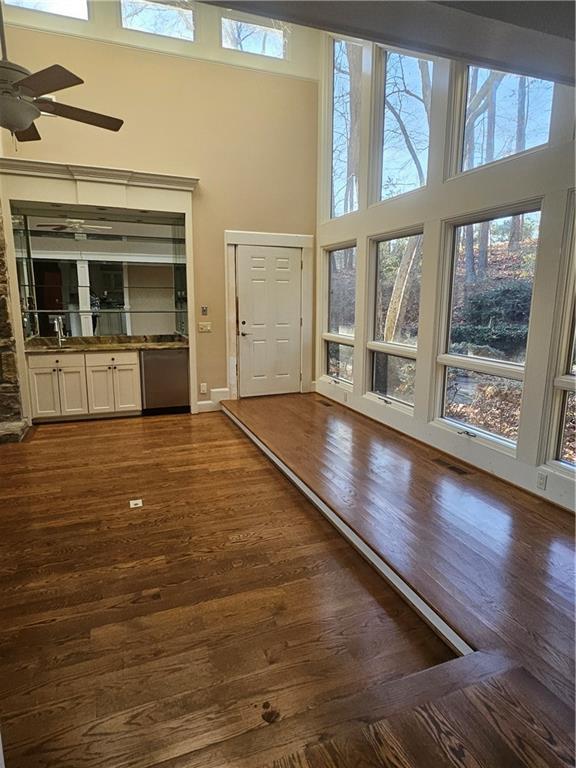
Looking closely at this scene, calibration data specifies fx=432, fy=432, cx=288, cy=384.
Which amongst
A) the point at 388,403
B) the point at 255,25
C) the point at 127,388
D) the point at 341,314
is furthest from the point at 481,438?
the point at 255,25

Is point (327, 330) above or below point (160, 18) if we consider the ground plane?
below

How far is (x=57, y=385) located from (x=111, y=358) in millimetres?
673

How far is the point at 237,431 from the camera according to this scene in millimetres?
4891

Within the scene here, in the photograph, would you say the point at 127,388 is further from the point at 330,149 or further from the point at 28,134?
the point at 330,149

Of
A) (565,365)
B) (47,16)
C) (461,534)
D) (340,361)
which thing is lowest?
(461,534)

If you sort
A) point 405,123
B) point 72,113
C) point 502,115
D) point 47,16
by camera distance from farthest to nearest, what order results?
point 47,16, point 405,123, point 502,115, point 72,113

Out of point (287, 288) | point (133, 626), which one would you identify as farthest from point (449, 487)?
point (287, 288)

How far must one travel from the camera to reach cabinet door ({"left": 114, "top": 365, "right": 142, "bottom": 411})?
5.30 meters

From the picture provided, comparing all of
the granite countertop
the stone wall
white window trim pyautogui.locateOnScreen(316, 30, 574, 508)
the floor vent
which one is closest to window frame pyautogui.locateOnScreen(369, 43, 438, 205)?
white window trim pyautogui.locateOnScreen(316, 30, 574, 508)

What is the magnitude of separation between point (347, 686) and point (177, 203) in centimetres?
508

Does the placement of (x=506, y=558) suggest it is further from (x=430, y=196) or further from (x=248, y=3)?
(x=430, y=196)

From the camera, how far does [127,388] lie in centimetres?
536

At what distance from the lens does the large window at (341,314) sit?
5.37 m

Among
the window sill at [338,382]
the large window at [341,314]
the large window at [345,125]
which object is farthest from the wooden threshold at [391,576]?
the large window at [345,125]
